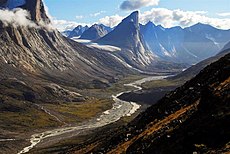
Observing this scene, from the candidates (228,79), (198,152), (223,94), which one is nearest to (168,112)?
(228,79)

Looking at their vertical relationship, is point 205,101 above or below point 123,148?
above

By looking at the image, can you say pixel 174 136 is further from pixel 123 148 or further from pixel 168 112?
pixel 168 112

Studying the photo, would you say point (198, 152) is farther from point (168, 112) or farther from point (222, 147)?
point (168, 112)

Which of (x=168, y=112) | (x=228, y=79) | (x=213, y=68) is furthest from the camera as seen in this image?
(x=213, y=68)

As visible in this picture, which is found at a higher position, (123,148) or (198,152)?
(198,152)

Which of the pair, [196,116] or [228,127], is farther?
[196,116]

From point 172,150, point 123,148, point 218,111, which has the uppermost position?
point 218,111

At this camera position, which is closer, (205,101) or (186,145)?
(186,145)

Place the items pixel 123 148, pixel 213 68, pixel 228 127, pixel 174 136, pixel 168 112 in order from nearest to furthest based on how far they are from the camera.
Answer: pixel 228 127, pixel 174 136, pixel 123 148, pixel 168 112, pixel 213 68

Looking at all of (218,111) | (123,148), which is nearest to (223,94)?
(218,111)
